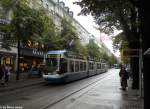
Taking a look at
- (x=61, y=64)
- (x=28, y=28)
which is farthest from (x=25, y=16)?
(x=61, y=64)

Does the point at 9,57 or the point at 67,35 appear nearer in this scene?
the point at 9,57

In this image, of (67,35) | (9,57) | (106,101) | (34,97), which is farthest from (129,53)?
(9,57)

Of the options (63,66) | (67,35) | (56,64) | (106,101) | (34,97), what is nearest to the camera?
(106,101)

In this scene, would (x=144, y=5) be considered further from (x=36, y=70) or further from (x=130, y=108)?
(x=36, y=70)

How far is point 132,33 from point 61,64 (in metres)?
8.07

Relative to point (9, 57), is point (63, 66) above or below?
below

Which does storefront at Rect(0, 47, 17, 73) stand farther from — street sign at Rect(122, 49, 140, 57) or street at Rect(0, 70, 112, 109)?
street sign at Rect(122, 49, 140, 57)

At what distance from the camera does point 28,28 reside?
26609mm

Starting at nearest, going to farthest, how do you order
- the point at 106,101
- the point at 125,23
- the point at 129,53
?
the point at 106,101 → the point at 129,53 → the point at 125,23

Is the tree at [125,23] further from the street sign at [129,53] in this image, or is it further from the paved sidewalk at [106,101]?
the paved sidewalk at [106,101]

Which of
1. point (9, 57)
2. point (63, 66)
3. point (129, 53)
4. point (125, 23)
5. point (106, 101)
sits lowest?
point (106, 101)

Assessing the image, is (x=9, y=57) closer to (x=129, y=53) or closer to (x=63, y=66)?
(x=63, y=66)

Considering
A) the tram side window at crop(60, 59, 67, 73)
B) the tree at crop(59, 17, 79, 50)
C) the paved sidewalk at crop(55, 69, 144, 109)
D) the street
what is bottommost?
the paved sidewalk at crop(55, 69, 144, 109)

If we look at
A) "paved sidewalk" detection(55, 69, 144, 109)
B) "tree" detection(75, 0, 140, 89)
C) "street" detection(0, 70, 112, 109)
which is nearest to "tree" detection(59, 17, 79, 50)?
"tree" detection(75, 0, 140, 89)
